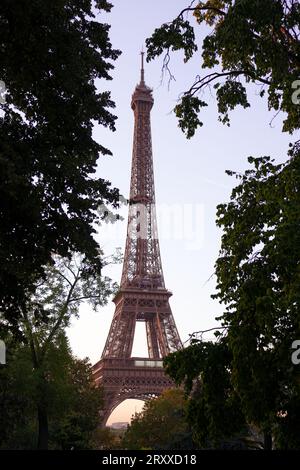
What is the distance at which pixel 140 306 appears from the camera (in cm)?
7250

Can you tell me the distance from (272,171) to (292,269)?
3430 millimetres

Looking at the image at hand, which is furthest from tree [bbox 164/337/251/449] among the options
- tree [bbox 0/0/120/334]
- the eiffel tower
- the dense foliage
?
the eiffel tower

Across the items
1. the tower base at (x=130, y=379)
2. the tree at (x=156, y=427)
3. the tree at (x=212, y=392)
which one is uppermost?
the tower base at (x=130, y=379)

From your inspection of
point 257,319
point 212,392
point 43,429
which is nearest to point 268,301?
point 257,319

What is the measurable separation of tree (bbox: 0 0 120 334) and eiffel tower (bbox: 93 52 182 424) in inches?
1906

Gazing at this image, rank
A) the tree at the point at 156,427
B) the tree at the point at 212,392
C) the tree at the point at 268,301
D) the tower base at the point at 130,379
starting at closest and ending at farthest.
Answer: the tree at the point at 268,301, the tree at the point at 212,392, the tree at the point at 156,427, the tower base at the point at 130,379

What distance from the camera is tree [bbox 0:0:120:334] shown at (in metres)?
13.5

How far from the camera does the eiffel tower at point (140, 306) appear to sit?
66.1 metres

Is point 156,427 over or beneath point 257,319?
over

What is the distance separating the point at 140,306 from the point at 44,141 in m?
58.8

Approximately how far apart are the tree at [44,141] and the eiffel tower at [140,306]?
48.4m

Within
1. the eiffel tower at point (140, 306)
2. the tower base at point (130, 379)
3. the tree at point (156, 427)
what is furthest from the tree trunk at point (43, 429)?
the tower base at point (130, 379)

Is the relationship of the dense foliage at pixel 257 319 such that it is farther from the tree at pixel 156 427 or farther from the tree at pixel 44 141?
the tree at pixel 156 427

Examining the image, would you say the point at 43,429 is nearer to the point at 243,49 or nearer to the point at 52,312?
the point at 52,312
